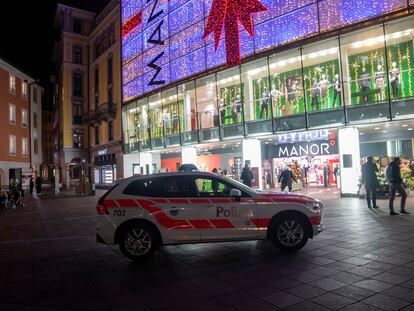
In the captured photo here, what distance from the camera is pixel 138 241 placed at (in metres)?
7.34

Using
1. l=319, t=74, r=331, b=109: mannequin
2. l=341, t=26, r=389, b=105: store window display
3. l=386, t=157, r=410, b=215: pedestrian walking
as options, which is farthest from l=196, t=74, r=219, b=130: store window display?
l=386, t=157, r=410, b=215: pedestrian walking

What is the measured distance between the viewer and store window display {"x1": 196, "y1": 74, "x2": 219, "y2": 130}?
24.7 m

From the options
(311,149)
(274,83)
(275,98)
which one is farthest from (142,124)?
(311,149)

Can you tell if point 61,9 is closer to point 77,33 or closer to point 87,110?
point 77,33

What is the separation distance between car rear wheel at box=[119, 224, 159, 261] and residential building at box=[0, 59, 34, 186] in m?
32.1

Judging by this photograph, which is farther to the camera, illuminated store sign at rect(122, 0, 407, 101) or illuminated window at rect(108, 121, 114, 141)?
illuminated window at rect(108, 121, 114, 141)

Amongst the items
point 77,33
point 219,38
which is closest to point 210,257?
point 219,38

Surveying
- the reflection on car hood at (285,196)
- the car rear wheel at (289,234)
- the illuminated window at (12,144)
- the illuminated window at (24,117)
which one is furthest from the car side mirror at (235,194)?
the illuminated window at (24,117)

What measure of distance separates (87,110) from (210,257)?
43180mm

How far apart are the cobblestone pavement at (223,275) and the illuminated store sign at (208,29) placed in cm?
1241

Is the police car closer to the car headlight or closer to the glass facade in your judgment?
the car headlight

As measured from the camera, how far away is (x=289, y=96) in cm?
2222

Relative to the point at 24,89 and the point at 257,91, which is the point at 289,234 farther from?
the point at 24,89

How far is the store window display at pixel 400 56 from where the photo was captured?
55.7ft
